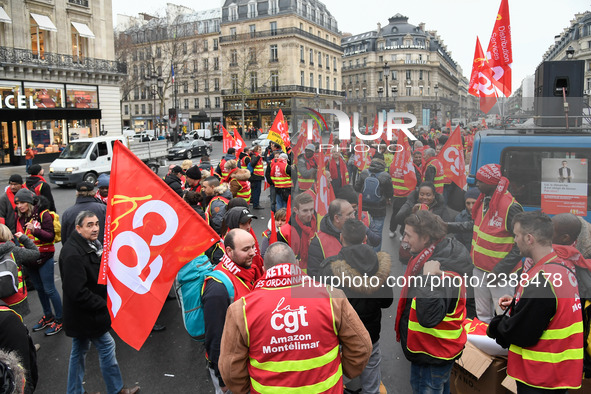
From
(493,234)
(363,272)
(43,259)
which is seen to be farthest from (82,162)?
(493,234)

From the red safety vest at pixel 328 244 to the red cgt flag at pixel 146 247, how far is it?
75 centimetres

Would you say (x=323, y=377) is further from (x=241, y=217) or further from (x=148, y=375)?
(x=148, y=375)

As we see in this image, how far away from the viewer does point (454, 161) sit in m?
4.02

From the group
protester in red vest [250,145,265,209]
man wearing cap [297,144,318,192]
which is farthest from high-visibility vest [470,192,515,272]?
protester in red vest [250,145,265,209]

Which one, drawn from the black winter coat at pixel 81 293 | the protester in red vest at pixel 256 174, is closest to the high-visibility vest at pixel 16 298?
the black winter coat at pixel 81 293

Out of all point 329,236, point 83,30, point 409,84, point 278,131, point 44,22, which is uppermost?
point 83,30

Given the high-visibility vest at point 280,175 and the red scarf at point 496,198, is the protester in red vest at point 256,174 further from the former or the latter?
the red scarf at point 496,198

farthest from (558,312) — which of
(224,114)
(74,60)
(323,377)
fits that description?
(224,114)

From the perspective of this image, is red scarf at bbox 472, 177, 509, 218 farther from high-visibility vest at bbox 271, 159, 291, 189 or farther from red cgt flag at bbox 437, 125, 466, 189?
high-visibility vest at bbox 271, 159, 291, 189

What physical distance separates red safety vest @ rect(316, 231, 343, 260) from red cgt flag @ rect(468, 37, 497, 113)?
776 cm

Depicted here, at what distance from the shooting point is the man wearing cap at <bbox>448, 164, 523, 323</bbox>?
3371 mm

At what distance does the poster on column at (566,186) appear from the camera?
3.17 m

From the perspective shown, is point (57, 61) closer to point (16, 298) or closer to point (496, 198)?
point (16, 298)

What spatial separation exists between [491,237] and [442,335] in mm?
1051
